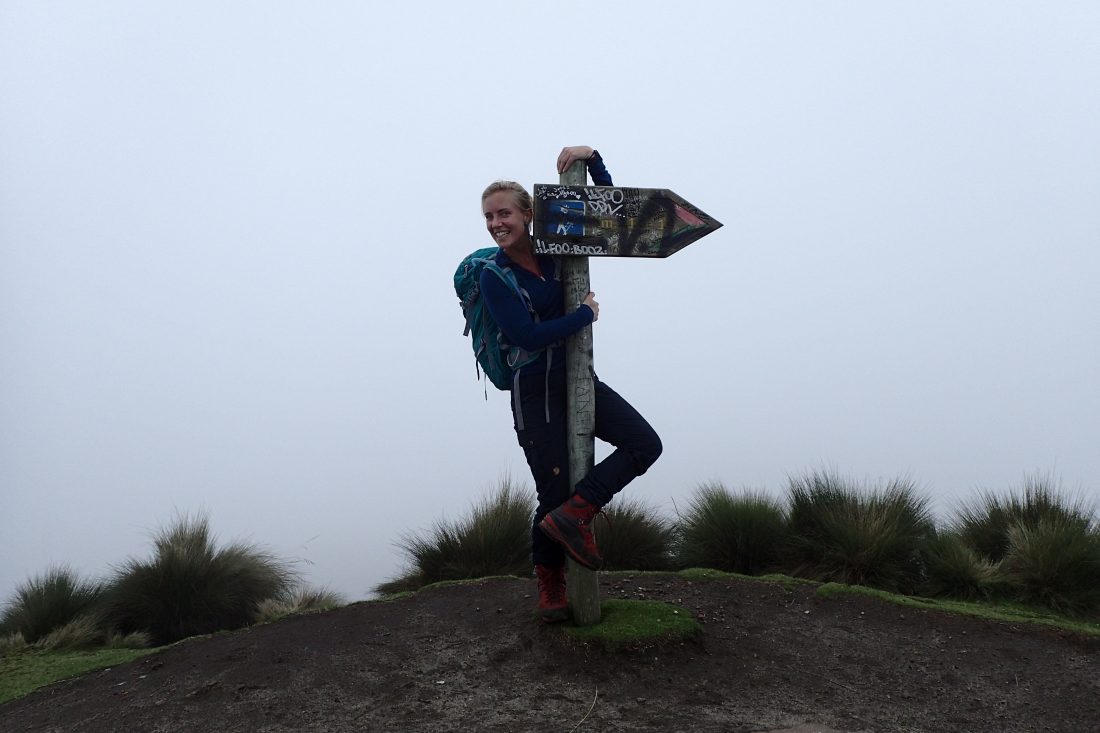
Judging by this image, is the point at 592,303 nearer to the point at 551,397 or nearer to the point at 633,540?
the point at 551,397

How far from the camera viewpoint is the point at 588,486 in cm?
430

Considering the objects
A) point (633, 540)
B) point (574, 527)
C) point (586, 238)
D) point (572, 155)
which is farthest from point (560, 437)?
point (633, 540)

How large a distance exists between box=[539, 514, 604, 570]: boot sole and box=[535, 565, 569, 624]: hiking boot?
38 centimetres

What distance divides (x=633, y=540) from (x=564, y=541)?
285 centimetres

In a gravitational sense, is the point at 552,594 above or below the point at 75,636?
above

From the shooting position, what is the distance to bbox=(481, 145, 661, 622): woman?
427 centimetres

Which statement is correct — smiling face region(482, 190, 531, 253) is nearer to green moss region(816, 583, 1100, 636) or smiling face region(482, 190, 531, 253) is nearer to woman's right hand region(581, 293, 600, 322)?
woman's right hand region(581, 293, 600, 322)

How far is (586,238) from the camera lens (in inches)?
176

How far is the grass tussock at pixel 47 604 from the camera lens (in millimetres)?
6660

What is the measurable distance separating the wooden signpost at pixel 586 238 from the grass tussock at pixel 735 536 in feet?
8.03

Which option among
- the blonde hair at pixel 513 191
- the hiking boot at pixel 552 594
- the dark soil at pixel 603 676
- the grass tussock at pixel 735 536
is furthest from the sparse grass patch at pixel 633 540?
the blonde hair at pixel 513 191

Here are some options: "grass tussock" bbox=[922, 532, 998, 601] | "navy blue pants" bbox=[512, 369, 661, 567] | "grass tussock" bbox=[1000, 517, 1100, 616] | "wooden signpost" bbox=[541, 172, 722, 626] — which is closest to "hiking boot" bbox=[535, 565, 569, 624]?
"wooden signpost" bbox=[541, 172, 722, 626]

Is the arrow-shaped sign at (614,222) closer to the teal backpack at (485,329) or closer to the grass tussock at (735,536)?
the teal backpack at (485,329)

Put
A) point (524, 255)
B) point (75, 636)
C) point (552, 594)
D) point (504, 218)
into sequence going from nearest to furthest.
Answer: point (504, 218) → point (524, 255) → point (552, 594) → point (75, 636)
